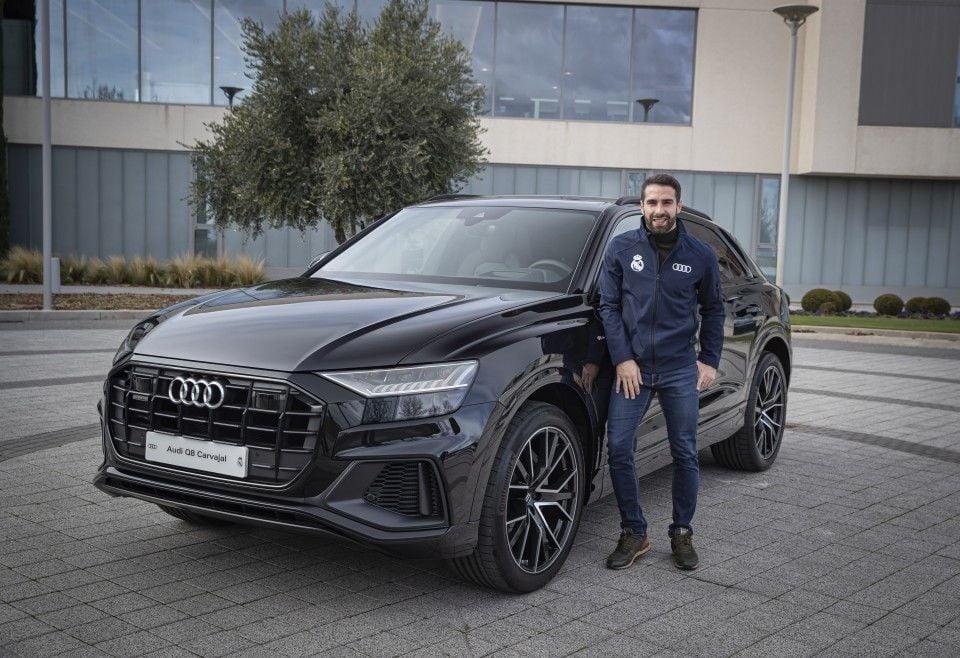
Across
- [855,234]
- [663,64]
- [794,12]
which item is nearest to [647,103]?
[663,64]

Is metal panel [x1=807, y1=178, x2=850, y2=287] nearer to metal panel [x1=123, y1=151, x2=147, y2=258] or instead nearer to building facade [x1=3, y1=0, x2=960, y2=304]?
building facade [x1=3, y1=0, x2=960, y2=304]

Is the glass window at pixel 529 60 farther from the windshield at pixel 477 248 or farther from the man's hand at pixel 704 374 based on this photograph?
the man's hand at pixel 704 374

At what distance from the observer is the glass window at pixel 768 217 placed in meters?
29.8

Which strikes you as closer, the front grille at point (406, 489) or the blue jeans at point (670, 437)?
the front grille at point (406, 489)

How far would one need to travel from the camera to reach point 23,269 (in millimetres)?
22719

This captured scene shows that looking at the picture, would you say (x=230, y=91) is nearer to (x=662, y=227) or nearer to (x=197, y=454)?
(x=662, y=227)

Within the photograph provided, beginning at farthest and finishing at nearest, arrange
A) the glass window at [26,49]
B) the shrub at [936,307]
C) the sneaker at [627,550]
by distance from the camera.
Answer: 1. the glass window at [26,49]
2. the shrub at [936,307]
3. the sneaker at [627,550]

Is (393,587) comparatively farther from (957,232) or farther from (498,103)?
(957,232)

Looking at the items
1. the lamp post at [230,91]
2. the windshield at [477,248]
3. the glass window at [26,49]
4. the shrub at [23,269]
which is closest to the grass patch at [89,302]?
the shrub at [23,269]

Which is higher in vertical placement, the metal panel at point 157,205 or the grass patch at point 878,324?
the metal panel at point 157,205

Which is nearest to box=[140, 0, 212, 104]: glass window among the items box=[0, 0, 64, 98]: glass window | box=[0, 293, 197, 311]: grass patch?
box=[0, 0, 64, 98]: glass window

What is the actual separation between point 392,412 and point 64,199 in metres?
27.3

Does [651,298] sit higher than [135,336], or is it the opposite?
[651,298]

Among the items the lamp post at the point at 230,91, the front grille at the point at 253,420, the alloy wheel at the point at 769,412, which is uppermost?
the lamp post at the point at 230,91
